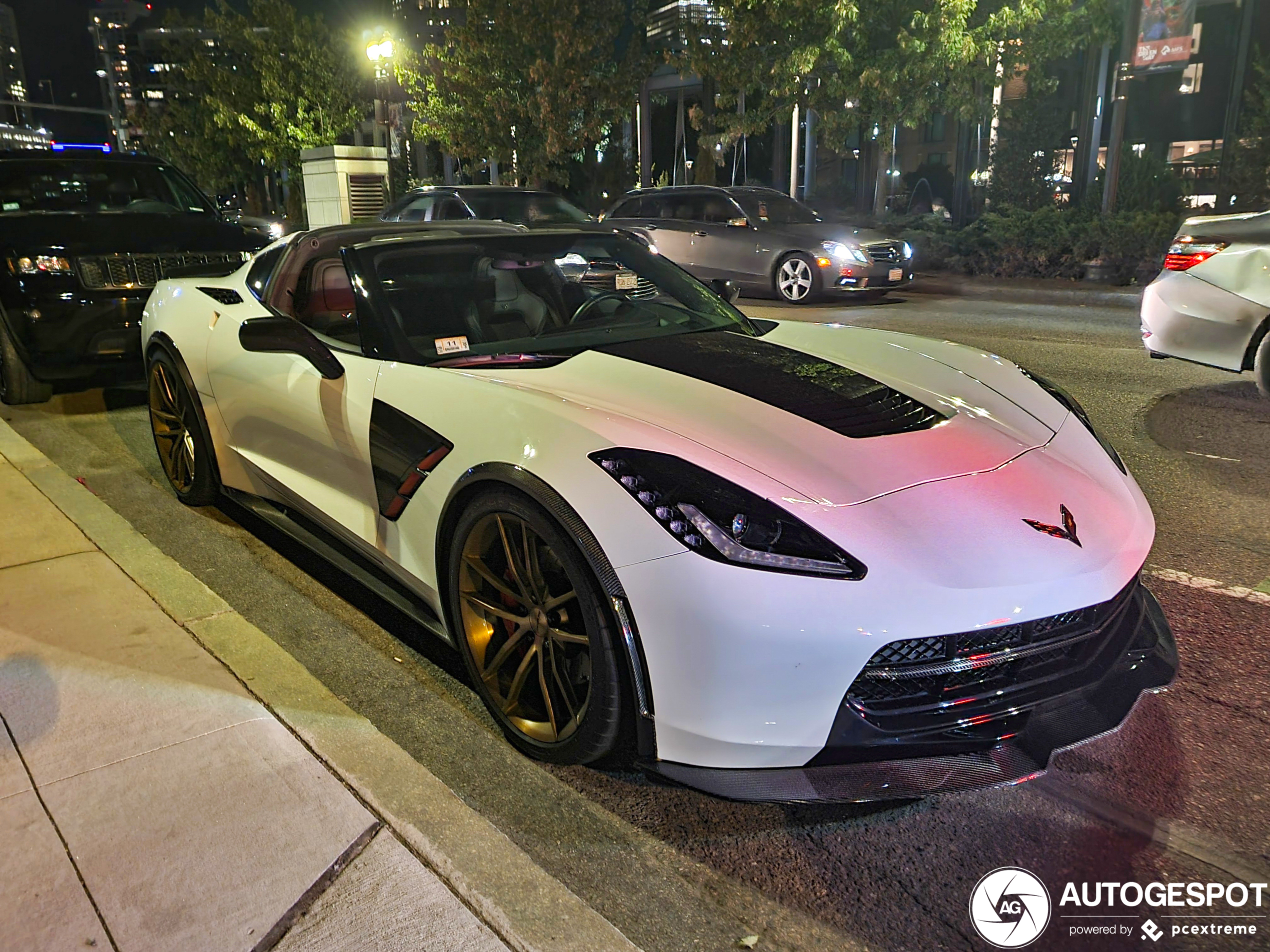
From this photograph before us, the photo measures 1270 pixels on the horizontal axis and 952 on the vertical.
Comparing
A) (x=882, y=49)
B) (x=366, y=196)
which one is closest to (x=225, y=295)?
(x=882, y=49)

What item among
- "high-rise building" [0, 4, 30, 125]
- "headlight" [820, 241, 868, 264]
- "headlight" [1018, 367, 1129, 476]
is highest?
"high-rise building" [0, 4, 30, 125]

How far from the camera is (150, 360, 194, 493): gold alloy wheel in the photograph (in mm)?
4961

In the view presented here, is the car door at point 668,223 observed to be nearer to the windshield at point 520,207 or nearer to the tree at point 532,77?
the windshield at point 520,207

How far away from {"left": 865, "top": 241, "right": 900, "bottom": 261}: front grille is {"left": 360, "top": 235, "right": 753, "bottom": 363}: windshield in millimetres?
9304

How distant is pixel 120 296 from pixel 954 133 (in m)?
21.0

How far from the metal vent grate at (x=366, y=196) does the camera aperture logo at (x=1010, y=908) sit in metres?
20.5

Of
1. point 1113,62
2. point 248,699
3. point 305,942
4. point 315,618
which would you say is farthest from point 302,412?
→ point 1113,62

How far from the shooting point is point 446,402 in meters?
3.05

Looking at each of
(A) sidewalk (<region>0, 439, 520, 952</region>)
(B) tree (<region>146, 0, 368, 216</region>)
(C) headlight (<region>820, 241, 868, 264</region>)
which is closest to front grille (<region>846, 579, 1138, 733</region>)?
(A) sidewalk (<region>0, 439, 520, 952</region>)

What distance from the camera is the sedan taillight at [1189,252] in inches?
255

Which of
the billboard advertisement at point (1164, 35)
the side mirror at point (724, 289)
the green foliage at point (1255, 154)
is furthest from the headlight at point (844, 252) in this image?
the side mirror at point (724, 289)

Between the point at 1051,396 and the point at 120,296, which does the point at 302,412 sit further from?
the point at 120,296

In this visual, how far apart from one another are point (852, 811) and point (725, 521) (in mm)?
907

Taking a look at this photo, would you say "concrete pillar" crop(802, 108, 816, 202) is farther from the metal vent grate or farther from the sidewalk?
the sidewalk
